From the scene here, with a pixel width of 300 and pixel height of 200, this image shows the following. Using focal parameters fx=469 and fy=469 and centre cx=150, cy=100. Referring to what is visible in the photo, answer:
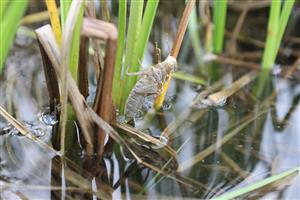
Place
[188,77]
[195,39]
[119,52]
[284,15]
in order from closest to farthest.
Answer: [119,52]
[284,15]
[188,77]
[195,39]

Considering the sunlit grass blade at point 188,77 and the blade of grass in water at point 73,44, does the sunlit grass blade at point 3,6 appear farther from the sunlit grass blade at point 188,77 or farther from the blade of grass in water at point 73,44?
the sunlit grass blade at point 188,77

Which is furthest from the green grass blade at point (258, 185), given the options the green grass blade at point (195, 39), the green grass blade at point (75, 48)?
the green grass blade at point (195, 39)

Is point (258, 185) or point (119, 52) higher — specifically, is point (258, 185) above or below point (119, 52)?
below

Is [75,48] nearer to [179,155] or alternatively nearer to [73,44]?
[73,44]

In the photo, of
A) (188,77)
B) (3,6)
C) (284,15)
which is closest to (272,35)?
(284,15)

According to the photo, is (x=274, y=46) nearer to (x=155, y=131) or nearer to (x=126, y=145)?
(x=155, y=131)

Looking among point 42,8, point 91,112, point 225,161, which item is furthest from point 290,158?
point 42,8

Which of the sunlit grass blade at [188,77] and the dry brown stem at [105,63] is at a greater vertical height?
the dry brown stem at [105,63]
